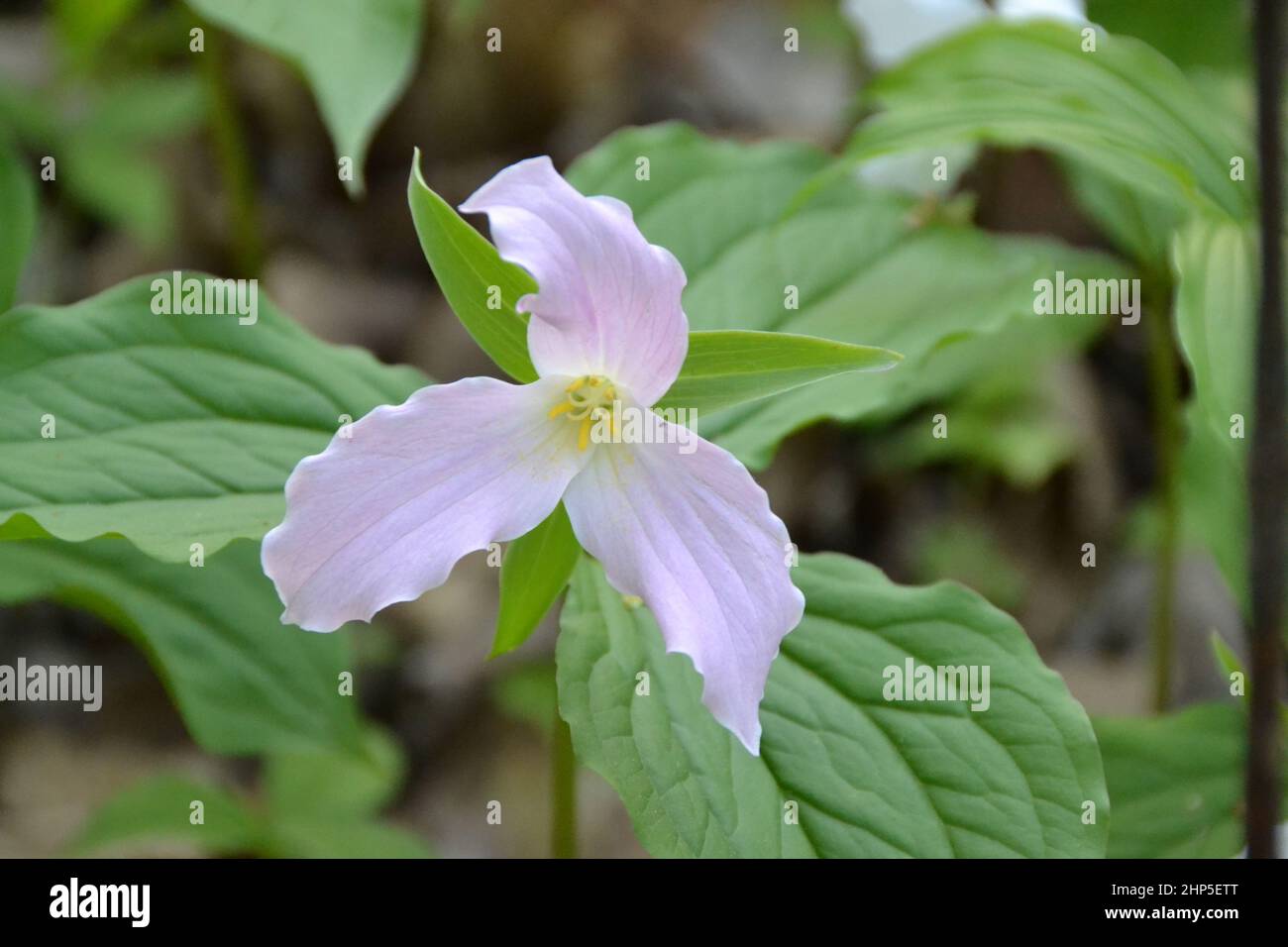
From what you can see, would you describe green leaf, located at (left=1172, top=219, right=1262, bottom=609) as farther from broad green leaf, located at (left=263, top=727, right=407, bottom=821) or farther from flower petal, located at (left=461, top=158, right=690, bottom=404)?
broad green leaf, located at (left=263, top=727, right=407, bottom=821)

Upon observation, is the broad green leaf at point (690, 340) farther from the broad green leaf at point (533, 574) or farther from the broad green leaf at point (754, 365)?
the broad green leaf at point (533, 574)

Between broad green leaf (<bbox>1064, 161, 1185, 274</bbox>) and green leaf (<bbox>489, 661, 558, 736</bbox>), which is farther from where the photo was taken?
green leaf (<bbox>489, 661, 558, 736</bbox>)

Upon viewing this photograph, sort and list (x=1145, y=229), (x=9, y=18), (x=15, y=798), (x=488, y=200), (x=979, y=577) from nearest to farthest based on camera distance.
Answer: (x=488, y=200) → (x=1145, y=229) → (x=15, y=798) → (x=979, y=577) → (x=9, y=18)

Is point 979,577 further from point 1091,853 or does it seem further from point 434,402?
point 434,402

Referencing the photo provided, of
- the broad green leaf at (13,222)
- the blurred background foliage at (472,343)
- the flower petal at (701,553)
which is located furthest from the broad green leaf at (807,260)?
the broad green leaf at (13,222)

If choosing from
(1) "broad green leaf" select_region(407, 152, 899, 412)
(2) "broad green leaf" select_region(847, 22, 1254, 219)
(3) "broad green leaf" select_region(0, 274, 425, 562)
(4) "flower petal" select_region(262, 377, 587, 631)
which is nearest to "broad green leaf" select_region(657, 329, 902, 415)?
(1) "broad green leaf" select_region(407, 152, 899, 412)

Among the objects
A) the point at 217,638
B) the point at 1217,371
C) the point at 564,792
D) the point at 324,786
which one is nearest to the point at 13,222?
the point at 217,638
